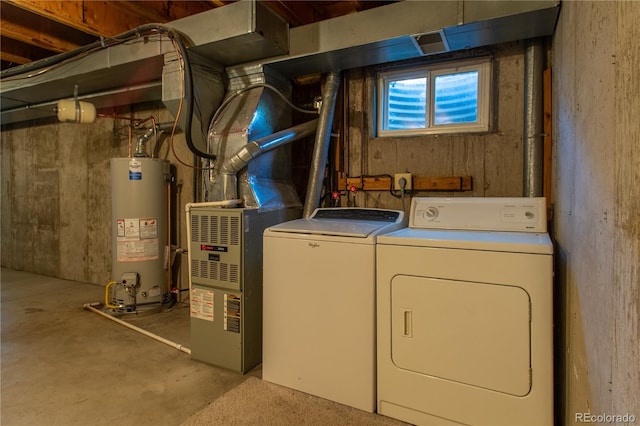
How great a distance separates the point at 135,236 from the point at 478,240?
3.03m

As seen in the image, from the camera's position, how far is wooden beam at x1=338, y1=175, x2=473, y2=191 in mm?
2547

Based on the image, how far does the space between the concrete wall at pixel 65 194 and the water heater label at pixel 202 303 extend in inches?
56.9

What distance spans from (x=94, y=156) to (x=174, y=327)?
2622 mm

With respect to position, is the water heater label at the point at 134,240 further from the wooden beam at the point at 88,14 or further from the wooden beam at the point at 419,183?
the wooden beam at the point at 419,183

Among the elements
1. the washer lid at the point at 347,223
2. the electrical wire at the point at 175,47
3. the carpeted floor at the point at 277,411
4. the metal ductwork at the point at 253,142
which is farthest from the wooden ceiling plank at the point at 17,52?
the carpeted floor at the point at 277,411

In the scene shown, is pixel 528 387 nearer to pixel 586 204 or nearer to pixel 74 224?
pixel 586 204

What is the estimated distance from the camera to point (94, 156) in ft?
14.4

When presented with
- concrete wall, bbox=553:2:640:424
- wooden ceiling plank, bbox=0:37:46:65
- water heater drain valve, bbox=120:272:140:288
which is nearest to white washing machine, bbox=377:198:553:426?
concrete wall, bbox=553:2:640:424

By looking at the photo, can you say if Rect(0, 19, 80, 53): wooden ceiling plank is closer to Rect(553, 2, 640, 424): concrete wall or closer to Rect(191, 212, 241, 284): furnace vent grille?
Rect(191, 212, 241, 284): furnace vent grille

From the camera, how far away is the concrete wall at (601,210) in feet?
2.58

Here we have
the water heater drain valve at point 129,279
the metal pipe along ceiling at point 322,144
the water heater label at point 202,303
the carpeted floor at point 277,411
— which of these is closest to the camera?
the carpeted floor at point 277,411

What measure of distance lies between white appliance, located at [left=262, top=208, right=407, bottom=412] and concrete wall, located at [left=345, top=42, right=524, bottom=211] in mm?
693

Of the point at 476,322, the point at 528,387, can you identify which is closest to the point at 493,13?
the point at 476,322

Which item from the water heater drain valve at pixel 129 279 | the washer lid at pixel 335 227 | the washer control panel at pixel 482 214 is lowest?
the water heater drain valve at pixel 129 279
